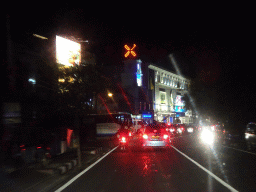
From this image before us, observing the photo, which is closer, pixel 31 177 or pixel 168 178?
pixel 168 178

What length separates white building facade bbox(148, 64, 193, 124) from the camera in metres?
77.7

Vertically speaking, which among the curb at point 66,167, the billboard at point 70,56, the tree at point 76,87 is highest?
the billboard at point 70,56

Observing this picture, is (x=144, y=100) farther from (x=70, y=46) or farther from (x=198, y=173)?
(x=198, y=173)

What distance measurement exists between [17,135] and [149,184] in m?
5.14

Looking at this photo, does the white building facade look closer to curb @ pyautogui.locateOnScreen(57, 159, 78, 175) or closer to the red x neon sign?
the red x neon sign

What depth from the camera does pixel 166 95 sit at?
83.9 m

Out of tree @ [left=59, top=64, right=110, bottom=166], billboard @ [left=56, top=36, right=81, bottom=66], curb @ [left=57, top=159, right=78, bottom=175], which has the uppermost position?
billboard @ [left=56, top=36, right=81, bottom=66]

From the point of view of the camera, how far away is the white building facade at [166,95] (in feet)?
255

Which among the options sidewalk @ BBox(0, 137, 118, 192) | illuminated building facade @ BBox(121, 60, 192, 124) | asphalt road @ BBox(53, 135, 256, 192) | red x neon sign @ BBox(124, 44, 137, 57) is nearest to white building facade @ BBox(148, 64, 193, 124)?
illuminated building facade @ BBox(121, 60, 192, 124)

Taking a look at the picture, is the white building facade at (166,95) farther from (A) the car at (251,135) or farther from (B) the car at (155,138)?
(B) the car at (155,138)

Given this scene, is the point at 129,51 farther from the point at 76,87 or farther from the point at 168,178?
the point at 168,178

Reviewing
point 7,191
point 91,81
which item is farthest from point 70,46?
point 7,191

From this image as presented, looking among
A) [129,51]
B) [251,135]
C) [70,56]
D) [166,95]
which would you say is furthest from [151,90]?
[70,56]

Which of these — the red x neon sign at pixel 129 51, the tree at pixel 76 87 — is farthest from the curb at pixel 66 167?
the red x neon sign at pixel 129 51
